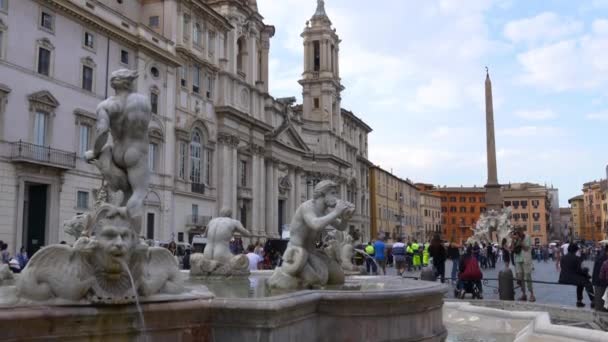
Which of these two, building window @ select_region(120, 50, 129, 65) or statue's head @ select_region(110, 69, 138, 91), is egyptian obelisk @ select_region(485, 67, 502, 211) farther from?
statue's head @ select_region(110, 69, 138, 91)

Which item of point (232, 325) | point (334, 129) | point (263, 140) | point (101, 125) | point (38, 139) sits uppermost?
point (334, 129)

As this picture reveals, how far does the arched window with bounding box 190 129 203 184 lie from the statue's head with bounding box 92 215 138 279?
30.8 metres

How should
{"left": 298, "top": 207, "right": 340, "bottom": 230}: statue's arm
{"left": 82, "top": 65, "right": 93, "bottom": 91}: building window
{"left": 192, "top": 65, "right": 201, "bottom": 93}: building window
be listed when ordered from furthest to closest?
{"left": 192, "top": 65, "right": 201, "bottom": 93}: building window, {"left": 82, "top": 65, "right": 93, "bottom": 91}: building window, {"left": 298, "top": 207, "right": 340, "bottom": 230}: statue's arm

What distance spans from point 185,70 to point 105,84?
7.31 meters

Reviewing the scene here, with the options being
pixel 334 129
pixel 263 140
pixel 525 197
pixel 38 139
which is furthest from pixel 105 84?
pixel 525 197

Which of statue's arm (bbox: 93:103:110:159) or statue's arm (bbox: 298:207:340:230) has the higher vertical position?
statue's arm (bbox: 93:103:110:159)

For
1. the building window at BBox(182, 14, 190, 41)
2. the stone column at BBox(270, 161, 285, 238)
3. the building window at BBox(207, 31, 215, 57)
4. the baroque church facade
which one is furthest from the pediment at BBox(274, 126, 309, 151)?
the building window at BBox(182, 14, 190, 41)

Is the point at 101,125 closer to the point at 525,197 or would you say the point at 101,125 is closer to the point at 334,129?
the point at 334,129

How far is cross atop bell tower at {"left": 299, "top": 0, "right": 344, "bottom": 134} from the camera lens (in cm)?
6019

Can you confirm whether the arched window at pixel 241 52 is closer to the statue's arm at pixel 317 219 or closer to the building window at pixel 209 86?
the building window at pixel 209 86

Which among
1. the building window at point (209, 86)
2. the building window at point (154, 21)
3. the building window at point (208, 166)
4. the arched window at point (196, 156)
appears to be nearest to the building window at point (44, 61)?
the building window at point (154, 21)

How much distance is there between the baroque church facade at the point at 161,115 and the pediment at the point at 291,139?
12 centimetres

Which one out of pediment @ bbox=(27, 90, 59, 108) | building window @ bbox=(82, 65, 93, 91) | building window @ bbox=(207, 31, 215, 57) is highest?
building window @ bbox=(207, 31, 215, 57)

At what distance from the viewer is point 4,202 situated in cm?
2236
